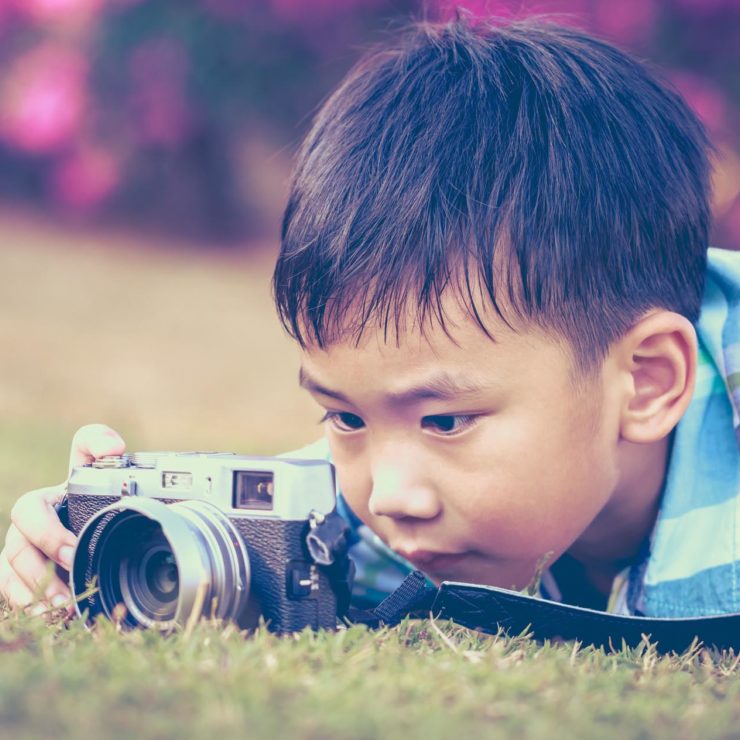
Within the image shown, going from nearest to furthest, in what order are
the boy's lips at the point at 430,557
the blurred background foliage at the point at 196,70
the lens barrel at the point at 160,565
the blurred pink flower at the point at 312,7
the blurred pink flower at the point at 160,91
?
the lens barrel at the point at 160,565
the boy's lips at the point at 430,557
the blurred background foliage at the point at 196,70
the blurred pink flower at the point at 312,7
the blurred pink flower at the point at 160,91

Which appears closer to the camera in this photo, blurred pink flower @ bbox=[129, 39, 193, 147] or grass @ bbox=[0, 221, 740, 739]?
grass @ bbox=[0, 221, 740, 739]

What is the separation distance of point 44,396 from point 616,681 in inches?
136

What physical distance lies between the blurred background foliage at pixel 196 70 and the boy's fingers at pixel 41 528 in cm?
411

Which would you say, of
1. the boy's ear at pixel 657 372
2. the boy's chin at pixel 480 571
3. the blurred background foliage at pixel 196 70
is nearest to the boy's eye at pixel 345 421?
the boy's chin at pixel 480 571

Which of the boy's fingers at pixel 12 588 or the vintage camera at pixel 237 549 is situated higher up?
the vintage camera at pixel 237 549

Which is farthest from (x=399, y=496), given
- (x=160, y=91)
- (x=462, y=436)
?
(x=160, y=91)

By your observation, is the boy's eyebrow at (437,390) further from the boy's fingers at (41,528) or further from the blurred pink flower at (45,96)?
the blurred pink flower at (45,96)

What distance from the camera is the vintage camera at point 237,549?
1.20 m

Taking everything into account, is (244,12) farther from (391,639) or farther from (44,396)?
(391,639)

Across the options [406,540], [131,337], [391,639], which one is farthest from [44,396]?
[391,639]

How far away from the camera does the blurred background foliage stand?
5.34 meters

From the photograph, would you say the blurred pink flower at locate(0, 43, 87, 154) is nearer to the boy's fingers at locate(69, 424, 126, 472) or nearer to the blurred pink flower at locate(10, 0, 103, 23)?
the blurred pink flower at locate(10, 0, 103, 23)

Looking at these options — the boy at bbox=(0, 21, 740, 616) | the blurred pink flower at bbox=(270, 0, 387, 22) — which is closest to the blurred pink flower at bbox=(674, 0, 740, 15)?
the blurred pink flower at bbox=(270, 0, 387, 22)

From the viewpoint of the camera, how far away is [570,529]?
5.09 feet
